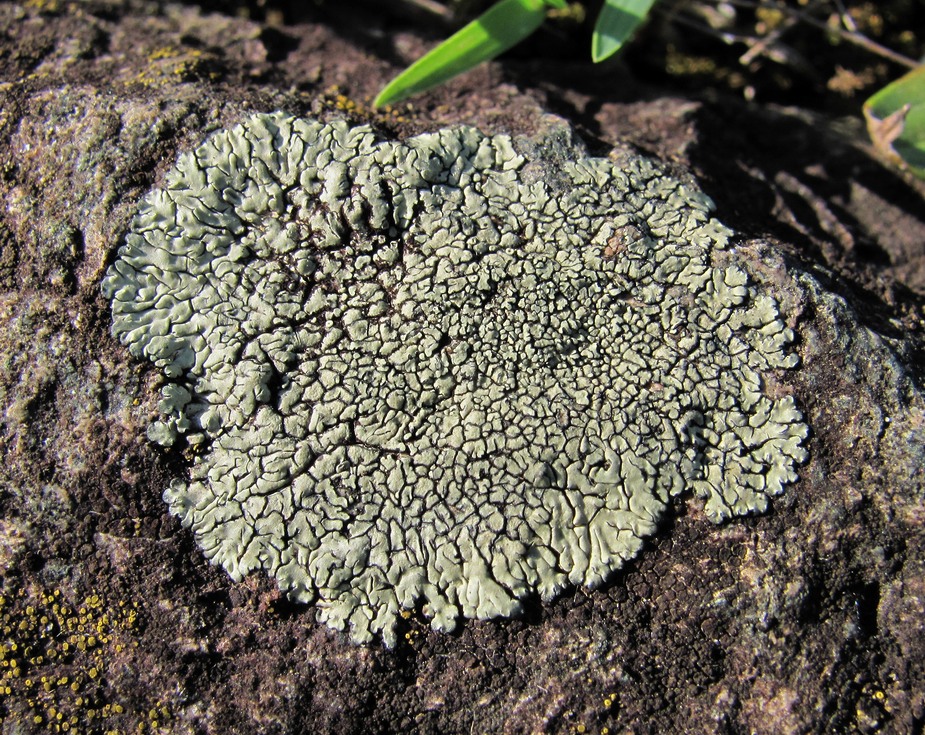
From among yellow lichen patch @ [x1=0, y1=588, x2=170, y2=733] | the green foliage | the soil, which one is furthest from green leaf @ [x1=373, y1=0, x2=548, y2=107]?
yellow lichen patch @ [x1=0, y1=588, x2=170, y2=733]

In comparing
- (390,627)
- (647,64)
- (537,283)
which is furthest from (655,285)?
(647,64)

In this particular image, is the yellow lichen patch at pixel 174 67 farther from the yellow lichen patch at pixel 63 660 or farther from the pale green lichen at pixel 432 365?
the yellow lichen patch at pixel 63 660

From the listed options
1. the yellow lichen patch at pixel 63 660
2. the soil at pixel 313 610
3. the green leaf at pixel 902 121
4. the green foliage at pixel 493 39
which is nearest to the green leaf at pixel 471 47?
the green foliage at pixel 493 39

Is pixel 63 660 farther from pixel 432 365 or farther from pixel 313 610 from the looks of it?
pixel 432 365

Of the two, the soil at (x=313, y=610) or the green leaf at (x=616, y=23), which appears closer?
the soil at (x=313, y=610)

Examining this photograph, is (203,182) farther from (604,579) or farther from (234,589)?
(604,579)

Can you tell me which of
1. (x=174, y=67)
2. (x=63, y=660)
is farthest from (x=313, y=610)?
(x=174, y=67)
